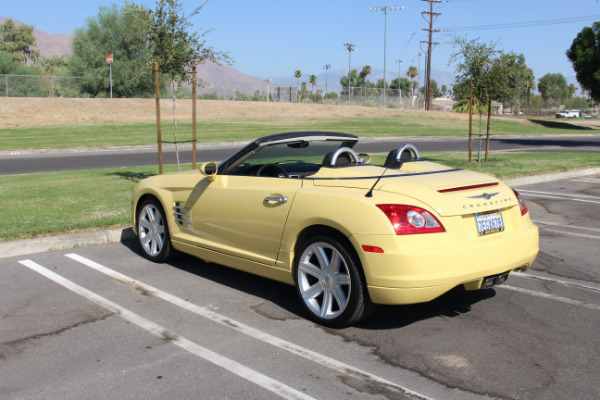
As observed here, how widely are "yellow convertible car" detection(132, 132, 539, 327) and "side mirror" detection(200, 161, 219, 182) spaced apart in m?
0.01

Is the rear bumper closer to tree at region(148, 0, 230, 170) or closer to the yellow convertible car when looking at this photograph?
the yellow convertible car

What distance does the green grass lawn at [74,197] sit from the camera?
770 centimetres

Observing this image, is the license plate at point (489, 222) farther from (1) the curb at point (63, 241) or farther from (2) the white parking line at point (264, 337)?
(1) the curb at point (63, 241)

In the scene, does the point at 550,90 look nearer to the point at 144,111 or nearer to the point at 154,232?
the point at 144,111

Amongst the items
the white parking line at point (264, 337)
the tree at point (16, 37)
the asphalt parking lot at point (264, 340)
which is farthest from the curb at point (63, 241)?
the tree at point (16, 37)

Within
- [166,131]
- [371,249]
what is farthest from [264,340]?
[166,131]

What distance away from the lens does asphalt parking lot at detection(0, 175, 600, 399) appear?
358 centimetres

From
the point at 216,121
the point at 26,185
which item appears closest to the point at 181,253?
the point at 26,185

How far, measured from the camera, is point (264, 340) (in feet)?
14.1

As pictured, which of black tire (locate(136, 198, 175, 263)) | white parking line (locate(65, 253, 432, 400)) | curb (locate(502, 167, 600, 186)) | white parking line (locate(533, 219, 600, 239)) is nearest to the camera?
white parking line (locate(65, 253, 432, 400))

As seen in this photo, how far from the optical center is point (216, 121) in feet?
130

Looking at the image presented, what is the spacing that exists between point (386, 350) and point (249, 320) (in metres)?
1.19

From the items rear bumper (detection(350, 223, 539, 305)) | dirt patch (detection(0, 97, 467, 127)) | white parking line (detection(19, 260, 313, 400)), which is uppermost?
dirt patch (detection(0, 97, 467, 127))

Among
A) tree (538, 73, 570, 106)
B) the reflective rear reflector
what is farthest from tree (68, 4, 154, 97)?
tree (538, 73, 570, 106)
